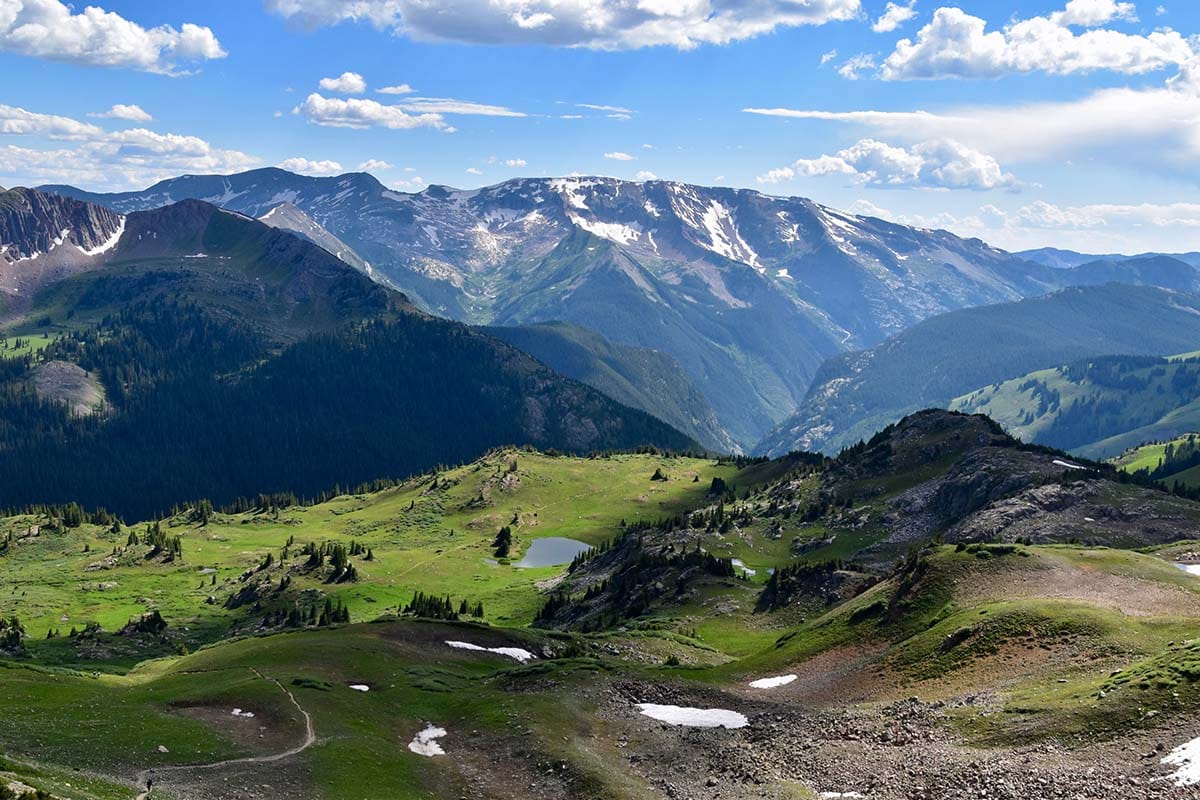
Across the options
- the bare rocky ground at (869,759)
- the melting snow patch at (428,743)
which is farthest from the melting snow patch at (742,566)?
the melting snow patch at (428,743)

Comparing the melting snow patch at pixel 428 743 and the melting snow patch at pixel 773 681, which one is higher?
the melting snow patch at pixel 428 743

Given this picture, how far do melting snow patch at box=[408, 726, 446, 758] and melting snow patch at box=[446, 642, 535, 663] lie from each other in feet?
109

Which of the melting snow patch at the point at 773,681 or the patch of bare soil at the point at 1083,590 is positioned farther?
the melting snow patch at the point at 773,681

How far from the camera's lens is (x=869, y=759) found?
5522 cm

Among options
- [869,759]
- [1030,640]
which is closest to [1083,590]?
[1030,640]

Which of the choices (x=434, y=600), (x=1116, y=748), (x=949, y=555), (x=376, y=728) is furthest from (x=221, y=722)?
(x=434, y=600)

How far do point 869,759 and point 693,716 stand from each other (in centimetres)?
1828

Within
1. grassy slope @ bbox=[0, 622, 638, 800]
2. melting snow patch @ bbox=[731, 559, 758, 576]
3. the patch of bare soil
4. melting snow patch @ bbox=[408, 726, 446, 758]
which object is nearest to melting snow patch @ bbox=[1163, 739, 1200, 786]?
grassy slope @ bbox=[0, 622, 638, 800]

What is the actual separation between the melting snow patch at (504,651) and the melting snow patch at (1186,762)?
7081 cm

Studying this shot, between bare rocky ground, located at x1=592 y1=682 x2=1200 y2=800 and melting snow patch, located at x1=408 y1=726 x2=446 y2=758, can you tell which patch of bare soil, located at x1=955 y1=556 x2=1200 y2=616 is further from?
melting snow patch, located at x1=408 y1=726 x2=446 y2=758

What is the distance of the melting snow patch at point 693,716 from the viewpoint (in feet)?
223

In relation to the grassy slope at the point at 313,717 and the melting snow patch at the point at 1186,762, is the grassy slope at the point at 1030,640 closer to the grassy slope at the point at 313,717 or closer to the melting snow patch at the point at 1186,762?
the melting snow patch at the point at 1186,762

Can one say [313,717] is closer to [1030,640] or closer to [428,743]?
[428,743]

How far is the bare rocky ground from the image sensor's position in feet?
152
